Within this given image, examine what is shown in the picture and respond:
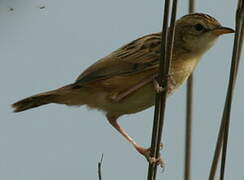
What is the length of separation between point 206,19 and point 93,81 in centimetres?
106

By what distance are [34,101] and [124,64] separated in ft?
A: 2.59

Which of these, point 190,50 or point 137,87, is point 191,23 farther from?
point 137,87

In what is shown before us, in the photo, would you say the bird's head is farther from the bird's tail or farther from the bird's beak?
the bird's tail

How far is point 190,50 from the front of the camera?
14.6ft

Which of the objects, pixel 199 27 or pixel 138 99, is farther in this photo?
pixel 199 27

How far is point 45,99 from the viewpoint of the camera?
14.5 ft

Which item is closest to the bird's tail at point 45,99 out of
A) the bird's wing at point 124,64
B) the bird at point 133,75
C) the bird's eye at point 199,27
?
the bird at point 133,75

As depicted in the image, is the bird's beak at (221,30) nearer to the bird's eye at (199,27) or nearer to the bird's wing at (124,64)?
the bird's eye at (199,27)

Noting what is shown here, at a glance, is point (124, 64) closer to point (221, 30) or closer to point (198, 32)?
point (198, 32)

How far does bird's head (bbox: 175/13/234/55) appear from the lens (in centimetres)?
428

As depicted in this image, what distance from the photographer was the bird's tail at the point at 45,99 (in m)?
4.23

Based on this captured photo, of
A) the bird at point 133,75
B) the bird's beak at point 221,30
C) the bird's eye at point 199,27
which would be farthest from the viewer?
the bird's eye at point 199,27

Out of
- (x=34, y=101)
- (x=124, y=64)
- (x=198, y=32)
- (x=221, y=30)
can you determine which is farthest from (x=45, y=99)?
(x=221, y=30)

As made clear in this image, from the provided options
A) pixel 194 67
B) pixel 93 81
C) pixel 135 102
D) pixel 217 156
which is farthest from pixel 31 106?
pixel 217 156
